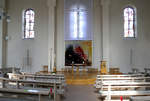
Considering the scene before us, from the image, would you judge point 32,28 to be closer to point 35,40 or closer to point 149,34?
point 35,40

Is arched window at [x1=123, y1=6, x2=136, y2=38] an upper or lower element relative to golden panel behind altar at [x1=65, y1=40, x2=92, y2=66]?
upper

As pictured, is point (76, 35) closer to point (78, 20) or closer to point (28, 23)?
point (78, 20)

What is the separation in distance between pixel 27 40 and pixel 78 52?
4.03m

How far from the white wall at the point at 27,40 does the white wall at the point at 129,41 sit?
197 inches

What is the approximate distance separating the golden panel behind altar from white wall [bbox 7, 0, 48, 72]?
5.42 ft

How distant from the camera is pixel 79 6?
13.2 metres

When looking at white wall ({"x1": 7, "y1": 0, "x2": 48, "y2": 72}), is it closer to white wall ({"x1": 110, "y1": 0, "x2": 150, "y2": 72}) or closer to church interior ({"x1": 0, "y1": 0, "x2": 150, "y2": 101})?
church interior ({"x1": 0, "y1": 0, "x2": 150, "y2": 101})

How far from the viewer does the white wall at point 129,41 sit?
12523 millimetres

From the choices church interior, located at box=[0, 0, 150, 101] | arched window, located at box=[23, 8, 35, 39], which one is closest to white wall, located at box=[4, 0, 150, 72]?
church interior, located at box=[0, 0, 150, 101]

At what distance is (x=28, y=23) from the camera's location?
13.6 metres

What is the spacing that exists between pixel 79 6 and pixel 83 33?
2.08 metres

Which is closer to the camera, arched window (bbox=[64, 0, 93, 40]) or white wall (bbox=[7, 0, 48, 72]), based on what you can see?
arched window (bbox=[64, 0, 93, 40])

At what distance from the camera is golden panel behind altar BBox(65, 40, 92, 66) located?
12.7 m

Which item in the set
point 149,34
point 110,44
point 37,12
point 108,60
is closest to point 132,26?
point 149,34
